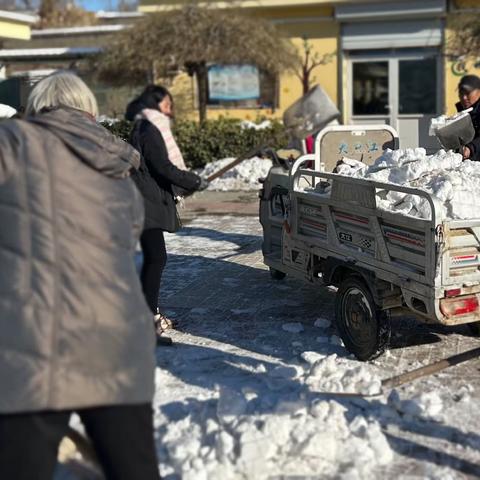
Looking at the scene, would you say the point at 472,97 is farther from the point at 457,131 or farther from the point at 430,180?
the point at 430,180

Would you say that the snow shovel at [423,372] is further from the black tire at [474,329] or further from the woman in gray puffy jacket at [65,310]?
the woman in gray puffy jacket at [65,310]

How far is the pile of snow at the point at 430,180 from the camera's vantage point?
16.0ft

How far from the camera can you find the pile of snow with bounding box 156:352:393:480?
3555 mm

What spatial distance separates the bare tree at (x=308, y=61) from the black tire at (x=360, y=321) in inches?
613

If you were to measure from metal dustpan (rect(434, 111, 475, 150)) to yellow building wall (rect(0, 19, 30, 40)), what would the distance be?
554 inches

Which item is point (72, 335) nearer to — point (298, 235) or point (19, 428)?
A: point (19, 428)

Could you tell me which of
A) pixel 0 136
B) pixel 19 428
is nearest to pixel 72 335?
pixel 19 428

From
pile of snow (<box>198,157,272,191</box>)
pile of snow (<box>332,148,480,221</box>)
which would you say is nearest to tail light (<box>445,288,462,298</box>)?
pile of snow (<box>332,148,480,221</box>)

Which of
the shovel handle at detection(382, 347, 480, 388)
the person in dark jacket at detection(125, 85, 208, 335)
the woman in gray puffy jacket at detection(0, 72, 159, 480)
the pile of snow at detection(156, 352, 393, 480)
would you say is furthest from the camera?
the person in dark jacket at detection(125, 85, 208, 335)

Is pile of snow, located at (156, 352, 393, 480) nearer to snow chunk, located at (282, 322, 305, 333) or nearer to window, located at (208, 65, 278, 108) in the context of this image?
snow chunk, located at (282, 322, 305, 333)

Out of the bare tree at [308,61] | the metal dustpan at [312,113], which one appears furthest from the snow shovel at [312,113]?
the bare tree at [308,61]

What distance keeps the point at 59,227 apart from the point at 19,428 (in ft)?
2.11

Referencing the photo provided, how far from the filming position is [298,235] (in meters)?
6.23

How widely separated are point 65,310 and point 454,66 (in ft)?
62.5
